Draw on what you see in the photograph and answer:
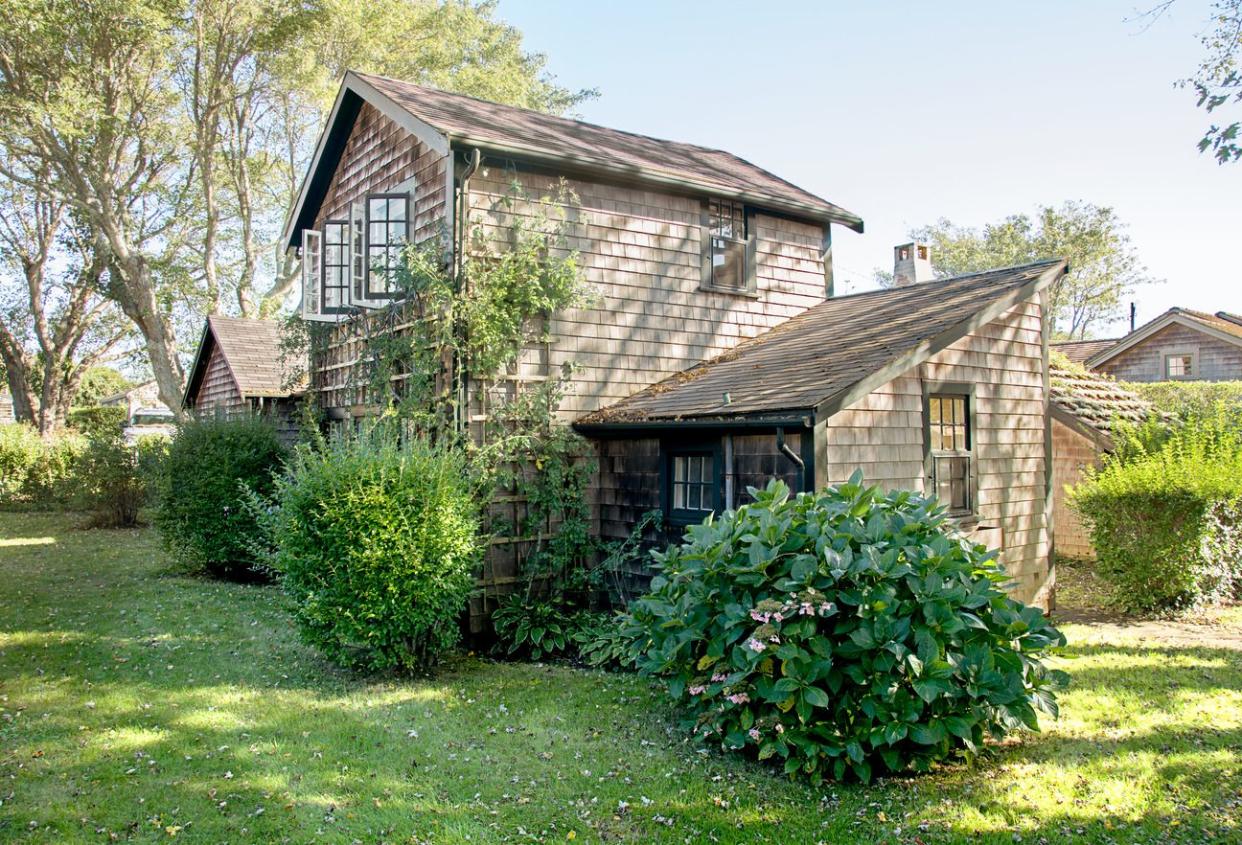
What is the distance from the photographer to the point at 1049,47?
461 inches

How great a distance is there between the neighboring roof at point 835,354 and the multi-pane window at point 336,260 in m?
3.83

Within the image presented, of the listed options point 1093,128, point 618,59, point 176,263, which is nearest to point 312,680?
point 618,59

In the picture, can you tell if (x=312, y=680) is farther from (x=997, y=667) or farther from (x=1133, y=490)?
(x=1133, y=490)

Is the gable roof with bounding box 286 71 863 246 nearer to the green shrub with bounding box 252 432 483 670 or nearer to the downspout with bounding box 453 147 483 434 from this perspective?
the downspout with bounding box 453 147 483 434

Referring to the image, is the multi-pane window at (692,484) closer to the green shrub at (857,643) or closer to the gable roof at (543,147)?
the green shrub at (857,643)

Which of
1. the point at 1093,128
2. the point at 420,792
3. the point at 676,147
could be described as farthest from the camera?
the point at 1093,128

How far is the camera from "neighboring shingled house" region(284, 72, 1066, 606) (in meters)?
8.23

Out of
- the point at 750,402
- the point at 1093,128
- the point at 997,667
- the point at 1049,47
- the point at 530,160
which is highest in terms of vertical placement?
the point at 1093,128

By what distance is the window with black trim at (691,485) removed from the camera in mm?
8500

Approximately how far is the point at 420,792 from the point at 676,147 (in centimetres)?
1065

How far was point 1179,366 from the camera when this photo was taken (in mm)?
23781

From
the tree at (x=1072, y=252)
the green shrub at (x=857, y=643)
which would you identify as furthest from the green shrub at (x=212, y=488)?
the tree at (x=1072, y=252)

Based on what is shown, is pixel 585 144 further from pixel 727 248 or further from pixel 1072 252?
pixel 1072 252

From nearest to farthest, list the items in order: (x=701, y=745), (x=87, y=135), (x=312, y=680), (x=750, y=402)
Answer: (x=701, y=745)
(x=312, y=680)
(x=750, y=402)
(x=87, y=135)
